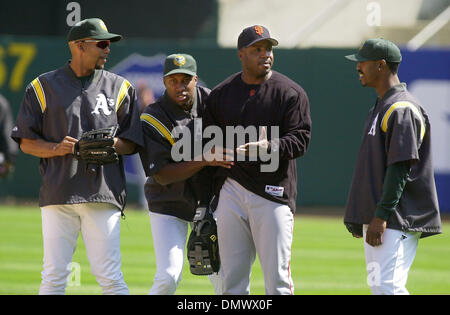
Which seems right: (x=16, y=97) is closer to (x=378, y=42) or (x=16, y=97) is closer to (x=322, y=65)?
(x=322, y=65)

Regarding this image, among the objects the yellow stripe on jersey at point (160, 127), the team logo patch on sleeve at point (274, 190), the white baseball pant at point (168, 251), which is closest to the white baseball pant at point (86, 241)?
the white baseball pant at point (168, 251)

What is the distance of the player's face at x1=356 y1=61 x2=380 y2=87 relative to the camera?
5.50 m

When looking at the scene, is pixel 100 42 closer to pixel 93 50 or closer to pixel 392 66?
pixel 93 50

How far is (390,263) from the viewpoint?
5.23 metres

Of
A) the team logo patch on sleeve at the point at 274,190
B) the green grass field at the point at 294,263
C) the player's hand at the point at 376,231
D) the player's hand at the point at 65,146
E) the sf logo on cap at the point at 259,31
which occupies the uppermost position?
the sf logo on cap at the point at 259,31

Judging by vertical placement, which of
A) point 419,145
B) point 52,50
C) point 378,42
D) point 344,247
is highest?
point 52,50

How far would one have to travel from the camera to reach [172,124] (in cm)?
617

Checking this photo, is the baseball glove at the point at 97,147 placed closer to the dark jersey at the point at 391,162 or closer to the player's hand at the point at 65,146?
the player's hand at the point at 65,146

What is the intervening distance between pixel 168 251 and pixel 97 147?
1.01m

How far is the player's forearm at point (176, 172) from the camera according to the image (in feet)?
19.2

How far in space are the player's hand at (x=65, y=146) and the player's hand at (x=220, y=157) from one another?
3.08ft
